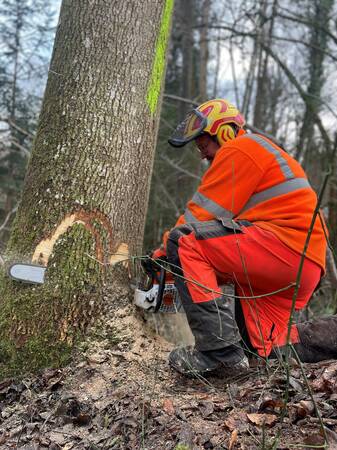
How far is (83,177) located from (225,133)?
0.98m

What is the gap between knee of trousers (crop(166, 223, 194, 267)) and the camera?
2760mm

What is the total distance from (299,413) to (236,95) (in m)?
15.6

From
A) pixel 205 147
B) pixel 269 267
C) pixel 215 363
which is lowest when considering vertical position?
pixel 215 363

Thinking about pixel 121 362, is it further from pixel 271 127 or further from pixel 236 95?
pixel 271 127

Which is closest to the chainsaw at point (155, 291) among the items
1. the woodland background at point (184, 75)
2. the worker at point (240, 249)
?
the worker at point (240, 249)

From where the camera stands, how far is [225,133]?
312 cm

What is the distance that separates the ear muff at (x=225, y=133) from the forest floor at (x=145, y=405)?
4.14 feet

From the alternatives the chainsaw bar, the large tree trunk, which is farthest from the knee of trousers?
the chainsaw bar

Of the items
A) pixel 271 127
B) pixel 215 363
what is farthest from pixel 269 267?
pixel 271 127

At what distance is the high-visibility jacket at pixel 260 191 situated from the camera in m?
2.72

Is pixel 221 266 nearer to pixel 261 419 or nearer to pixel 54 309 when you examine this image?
pixel 261 419

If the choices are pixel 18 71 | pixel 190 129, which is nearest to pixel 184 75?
pixel 18 71

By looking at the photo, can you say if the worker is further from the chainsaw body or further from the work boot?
the chainsaw body

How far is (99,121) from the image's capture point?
3006mm
